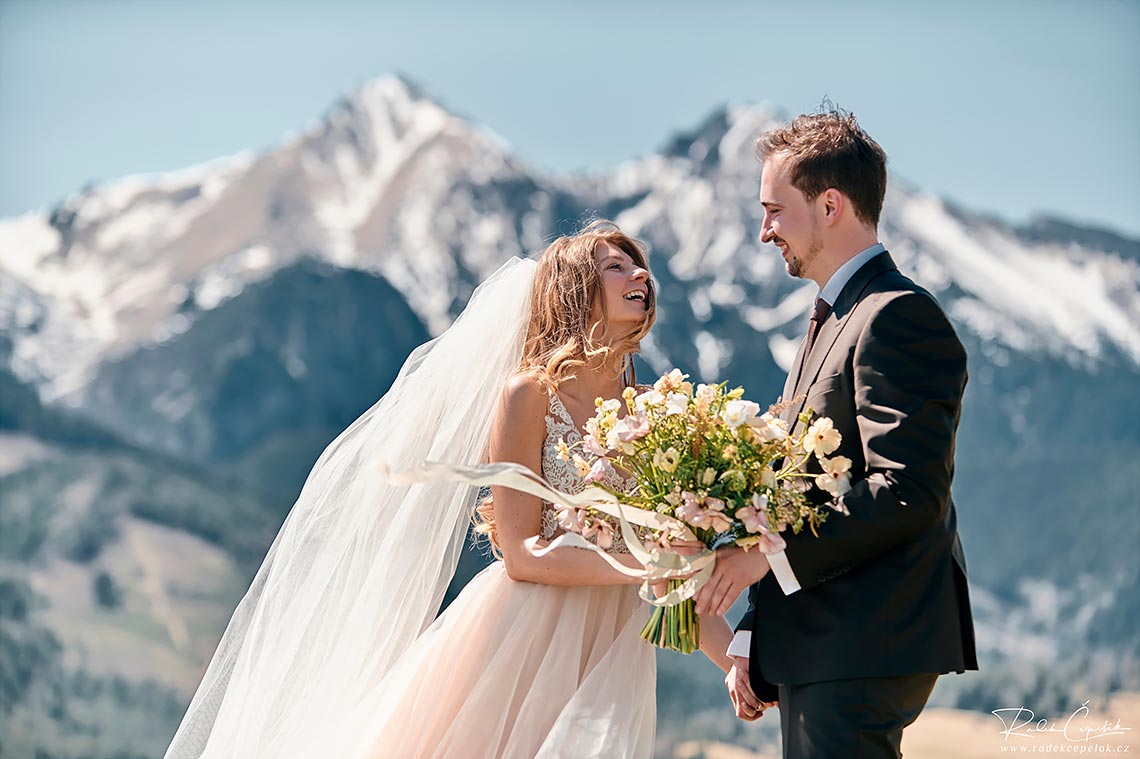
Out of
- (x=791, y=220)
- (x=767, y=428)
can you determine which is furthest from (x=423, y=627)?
(x=791, y=220)

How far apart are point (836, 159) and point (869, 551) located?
1.02 meters

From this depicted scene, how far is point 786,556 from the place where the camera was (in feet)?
9.51

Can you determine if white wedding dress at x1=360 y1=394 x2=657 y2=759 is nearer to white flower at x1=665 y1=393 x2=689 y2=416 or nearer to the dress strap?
the dress strap

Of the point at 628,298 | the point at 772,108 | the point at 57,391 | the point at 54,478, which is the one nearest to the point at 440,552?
the point at 628,298

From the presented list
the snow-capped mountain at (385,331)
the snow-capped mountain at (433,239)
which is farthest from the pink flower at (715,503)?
the snow-capped mountain at (433,239)

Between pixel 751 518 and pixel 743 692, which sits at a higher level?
pixel 751 518

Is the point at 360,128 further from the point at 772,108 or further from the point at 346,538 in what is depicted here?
the point at 346,538

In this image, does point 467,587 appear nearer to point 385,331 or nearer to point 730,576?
point 730,576

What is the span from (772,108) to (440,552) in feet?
114

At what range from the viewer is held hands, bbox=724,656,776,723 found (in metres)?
3.23

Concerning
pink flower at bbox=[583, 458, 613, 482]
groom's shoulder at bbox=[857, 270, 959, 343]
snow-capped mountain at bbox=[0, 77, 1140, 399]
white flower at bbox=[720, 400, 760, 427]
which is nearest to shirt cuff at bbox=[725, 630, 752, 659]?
pink flower at bbox=[583, 458, 613, 482]

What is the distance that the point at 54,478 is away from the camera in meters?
25.7

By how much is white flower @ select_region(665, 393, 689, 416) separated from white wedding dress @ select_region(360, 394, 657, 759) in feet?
2.34

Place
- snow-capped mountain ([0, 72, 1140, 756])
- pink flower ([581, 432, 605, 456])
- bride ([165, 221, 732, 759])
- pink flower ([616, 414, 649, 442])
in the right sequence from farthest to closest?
snow-capped mountain ([0, 72, 1140, 756]) → bride ([165, 221, 732, 759]) → pink flower ([581, 432, 605, 456]) → pink flower ([616, 414, 649, 442])
